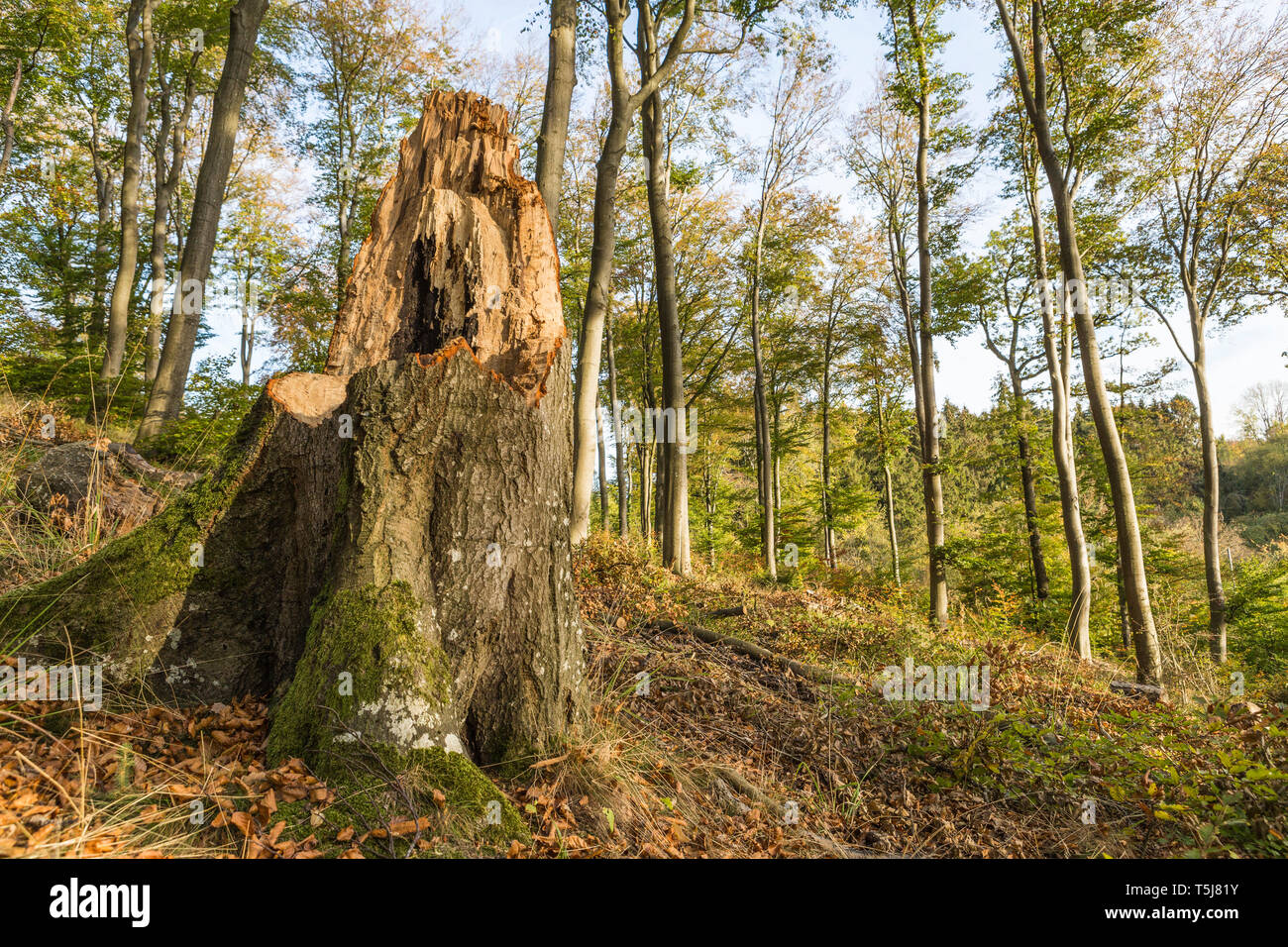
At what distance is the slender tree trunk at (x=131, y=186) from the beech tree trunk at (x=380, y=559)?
1156 centimetres

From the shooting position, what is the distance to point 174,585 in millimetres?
2859

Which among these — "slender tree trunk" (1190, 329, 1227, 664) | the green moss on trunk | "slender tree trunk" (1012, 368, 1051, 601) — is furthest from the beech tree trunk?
"slender tree trunk" (1190, 329, 1227, 664)

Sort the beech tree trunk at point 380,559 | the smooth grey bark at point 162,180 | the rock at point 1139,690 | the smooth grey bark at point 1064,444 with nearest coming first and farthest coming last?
the beech tree trunk at point 380,559
the rock at point 1139,690
the smooth grey bark at point 1064,444
the smooth grey bark at point 162,180

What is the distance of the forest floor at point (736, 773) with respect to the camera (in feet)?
6.77

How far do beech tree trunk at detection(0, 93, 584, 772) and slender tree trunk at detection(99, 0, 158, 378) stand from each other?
1156cm

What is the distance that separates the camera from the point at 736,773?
349 centimetres

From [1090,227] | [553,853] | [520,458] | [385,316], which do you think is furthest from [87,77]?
[1090,227]

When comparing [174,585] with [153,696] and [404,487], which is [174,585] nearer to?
[153,696]

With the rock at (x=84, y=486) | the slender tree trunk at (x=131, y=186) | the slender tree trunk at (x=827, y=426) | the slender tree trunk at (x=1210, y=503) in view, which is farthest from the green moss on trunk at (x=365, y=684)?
the slender tree trunk at (x=827, y=426)

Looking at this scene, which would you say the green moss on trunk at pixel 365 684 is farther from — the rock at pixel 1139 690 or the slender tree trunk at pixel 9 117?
the slender tree trunk at pixel 9 117

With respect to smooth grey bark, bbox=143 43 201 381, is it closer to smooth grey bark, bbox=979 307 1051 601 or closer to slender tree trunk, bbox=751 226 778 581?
slender tree trunk, bbox=751 226 778 581

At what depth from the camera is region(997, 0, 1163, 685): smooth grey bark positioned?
332 inches
